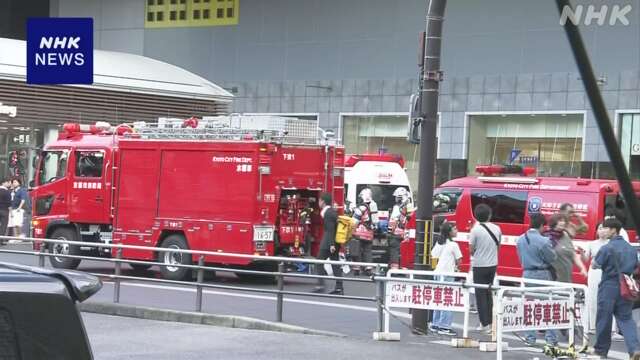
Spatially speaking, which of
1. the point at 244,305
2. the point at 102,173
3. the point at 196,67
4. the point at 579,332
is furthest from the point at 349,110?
the point at 579,332

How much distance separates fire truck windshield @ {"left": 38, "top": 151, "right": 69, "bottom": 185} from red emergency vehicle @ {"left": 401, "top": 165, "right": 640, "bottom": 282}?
287 inches

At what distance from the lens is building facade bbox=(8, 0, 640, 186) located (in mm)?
33062

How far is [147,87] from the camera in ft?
115

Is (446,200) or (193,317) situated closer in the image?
(193,317)

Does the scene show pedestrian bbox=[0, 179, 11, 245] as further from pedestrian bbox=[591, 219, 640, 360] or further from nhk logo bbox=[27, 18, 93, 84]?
pedestrian bbox=[591, 219, 640, 360]

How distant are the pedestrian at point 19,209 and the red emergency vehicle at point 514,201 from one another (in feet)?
43.0

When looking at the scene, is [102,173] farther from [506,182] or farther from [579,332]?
[579,332]

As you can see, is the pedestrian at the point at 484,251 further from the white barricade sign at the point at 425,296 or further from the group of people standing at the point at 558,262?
the white barricade sign at the point at 425,296

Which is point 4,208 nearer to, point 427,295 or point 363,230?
point 363,230

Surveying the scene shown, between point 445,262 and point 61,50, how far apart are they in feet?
19.8

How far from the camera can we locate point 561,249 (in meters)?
13.9

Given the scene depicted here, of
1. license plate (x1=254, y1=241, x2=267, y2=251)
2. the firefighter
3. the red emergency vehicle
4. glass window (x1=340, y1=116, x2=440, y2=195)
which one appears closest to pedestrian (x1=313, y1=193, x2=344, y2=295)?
license plate (x1=254, y1=241, x2=267, y2=251)

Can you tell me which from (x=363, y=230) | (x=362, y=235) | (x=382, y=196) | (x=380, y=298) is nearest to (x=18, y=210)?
(x=382, y=196)

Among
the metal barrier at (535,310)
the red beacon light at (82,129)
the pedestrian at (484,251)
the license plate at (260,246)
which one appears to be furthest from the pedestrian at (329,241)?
A: the metal barrier at (535,310)
